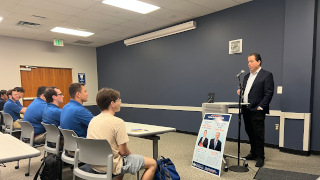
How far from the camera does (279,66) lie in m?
4.05

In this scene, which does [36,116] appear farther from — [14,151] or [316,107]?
[316,107]

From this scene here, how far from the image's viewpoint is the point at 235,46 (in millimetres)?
4605

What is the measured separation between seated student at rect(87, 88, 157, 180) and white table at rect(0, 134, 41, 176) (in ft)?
1.51

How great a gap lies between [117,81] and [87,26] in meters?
2.41

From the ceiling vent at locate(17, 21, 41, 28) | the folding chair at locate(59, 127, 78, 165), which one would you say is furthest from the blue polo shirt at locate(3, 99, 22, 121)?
the folding chair at locate(59, 127, 78, 165)

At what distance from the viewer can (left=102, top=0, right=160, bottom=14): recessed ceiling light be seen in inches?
164

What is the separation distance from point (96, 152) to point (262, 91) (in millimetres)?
2413

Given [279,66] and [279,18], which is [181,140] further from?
[279,18]

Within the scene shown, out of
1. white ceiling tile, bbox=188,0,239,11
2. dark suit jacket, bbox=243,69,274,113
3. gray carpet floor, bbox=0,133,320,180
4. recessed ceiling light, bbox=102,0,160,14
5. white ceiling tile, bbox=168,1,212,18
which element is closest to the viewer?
gray carpet floor, bbox=0,133,320,180

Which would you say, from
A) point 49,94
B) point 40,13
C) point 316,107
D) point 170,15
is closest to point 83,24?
point 40,13

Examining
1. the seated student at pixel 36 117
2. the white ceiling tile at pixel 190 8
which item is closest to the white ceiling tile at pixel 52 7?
the white ceiling tile at pixel 190 8

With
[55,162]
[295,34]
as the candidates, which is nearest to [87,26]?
[55,162]

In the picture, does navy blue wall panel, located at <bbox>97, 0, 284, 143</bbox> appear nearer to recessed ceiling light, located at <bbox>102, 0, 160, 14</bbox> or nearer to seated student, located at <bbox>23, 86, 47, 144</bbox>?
recessed ceiling light, located at <bbox>102, 0, 160, 14</bbox>

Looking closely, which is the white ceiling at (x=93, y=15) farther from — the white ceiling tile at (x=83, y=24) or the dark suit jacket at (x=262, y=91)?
the dark suit jacket at (x=262, y=91)
